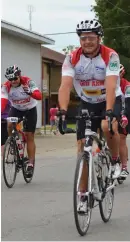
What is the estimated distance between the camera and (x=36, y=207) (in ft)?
24.3

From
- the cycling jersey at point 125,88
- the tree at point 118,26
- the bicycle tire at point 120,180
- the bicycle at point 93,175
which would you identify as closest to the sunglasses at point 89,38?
the bicycle at point 93,175

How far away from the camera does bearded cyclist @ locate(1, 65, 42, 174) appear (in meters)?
9.08

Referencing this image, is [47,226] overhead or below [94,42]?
below

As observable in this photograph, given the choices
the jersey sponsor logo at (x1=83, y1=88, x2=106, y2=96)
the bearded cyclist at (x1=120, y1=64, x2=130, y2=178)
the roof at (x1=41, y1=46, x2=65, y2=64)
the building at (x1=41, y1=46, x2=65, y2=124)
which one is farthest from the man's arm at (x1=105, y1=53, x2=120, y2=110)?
the roof at (x1=41, y1=46, x2=65, y2=64)

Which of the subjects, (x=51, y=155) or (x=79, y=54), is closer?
(x=79, y=54)

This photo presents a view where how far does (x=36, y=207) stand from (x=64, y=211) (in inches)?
18.2

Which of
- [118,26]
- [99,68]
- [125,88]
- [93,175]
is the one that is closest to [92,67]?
[99,68]

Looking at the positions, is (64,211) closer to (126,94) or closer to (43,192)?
(43,192)

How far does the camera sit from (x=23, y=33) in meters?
24.2

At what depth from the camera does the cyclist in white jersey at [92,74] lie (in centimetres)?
626

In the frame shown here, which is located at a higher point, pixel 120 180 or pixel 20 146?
pixel 20 146

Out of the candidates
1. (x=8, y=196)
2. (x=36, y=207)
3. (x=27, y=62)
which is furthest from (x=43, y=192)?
(x=27, y=62)

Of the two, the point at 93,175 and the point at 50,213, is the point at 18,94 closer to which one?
the point at 50,213

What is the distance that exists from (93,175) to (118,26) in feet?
129
